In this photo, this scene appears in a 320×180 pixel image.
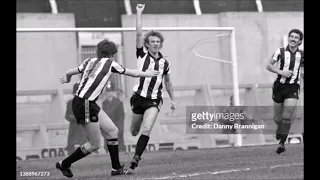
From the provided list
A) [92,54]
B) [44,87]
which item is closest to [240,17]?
[92,54]

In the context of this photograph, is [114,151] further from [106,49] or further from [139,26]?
[139,26]

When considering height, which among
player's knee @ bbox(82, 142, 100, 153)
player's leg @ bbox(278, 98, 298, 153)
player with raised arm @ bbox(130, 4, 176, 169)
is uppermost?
player with raised arm @ bbox(130, 4, 176, 169)

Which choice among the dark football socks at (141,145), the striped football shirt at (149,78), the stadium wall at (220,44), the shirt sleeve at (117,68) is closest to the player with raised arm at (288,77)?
the striped football shirt at (149,78)

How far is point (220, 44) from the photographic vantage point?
17.7 meters

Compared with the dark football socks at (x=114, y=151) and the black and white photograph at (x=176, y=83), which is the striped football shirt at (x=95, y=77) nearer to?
the dark football socks at (x=114, y=151)

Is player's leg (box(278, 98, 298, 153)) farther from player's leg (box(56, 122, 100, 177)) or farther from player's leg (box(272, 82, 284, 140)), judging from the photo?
player's leg (box(56, 122, 100, 177))

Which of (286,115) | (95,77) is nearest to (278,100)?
(286,115)

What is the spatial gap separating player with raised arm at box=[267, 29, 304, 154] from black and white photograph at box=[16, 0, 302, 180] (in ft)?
0.06

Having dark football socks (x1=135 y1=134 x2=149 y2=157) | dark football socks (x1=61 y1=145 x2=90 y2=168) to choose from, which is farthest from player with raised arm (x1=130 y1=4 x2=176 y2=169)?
dark football socks (x1=61 y1=145 x2=90 y2=168)

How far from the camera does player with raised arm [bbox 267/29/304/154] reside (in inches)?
515

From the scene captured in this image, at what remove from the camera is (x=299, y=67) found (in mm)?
13297

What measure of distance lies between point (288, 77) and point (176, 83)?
430 centimetres
